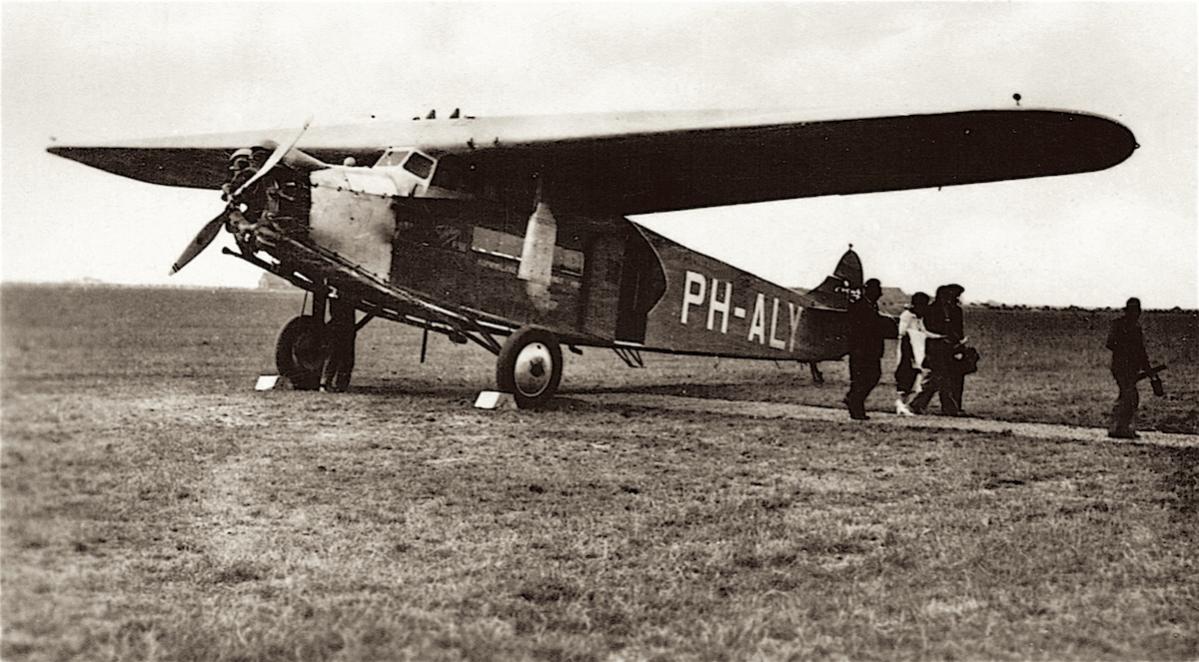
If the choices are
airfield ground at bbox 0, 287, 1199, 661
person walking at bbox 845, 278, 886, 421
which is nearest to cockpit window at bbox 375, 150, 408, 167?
airfield ground at bbox 0, 287, 1199, 661

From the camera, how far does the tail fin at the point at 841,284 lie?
52.7ft

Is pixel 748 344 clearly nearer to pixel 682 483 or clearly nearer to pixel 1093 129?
pixel 1093 129

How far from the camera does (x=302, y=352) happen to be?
12.2m

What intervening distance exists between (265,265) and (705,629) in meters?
8.06

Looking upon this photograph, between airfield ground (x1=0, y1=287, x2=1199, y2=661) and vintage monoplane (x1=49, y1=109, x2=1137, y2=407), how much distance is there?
171 cm

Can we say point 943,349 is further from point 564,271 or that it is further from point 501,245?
point 501,245

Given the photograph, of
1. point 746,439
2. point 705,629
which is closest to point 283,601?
point 705,629

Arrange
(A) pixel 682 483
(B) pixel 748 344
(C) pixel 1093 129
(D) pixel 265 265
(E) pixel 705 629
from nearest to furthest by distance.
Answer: (E) pixel 705 629
(A) pixel 682 483
(C) pixel 1093 129
(D) pixel 265 265
(B) pixel 748 344

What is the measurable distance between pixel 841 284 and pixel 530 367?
690cm

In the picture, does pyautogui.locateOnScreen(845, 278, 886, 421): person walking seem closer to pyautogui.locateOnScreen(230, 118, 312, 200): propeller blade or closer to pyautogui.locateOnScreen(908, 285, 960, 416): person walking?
pyautogui.locateOnScreen(908, 285, 960, 416): person walking

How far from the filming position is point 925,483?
23.1 feet

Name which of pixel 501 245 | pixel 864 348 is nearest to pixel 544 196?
pixel 501 245

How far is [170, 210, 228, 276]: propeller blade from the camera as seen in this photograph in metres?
10.3

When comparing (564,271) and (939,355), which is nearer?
(564,271)
